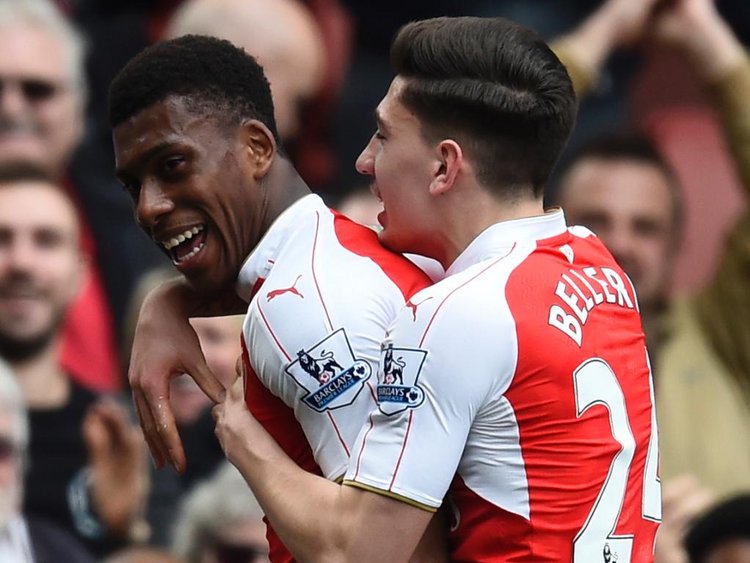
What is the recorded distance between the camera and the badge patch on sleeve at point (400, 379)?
3.09 m

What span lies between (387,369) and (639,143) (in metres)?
4.01

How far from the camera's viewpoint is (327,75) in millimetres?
7266

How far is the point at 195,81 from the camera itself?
3.38 metres

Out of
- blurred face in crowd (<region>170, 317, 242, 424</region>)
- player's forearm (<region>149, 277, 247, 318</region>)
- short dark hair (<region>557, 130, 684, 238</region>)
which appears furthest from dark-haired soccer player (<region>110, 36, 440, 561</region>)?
short dark hair (<region>557, 130, 684, 238</region>)

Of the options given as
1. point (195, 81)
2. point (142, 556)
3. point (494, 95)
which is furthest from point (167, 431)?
point (142, 556)

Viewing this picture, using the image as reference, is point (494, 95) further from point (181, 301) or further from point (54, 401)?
point (54, 401)

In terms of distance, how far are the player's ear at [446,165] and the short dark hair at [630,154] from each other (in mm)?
3572

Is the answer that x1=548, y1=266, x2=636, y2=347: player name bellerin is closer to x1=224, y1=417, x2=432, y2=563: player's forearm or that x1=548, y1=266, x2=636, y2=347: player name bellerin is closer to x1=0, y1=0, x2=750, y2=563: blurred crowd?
x1=224, y1=417, x2=432, y2=563: player's forearm

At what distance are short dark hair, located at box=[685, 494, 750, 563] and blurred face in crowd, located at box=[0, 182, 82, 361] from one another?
98.5 inches

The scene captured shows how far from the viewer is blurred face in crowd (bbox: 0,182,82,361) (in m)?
6.29

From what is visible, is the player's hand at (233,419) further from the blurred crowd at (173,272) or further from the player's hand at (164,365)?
the blurred crowd at (173,272)

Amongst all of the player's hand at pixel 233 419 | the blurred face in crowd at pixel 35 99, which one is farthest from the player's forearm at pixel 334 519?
the blurred face in crowd at pixel 35 99

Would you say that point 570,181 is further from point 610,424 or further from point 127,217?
point 610,424

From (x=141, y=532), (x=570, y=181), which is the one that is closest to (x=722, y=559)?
(x=570, y=181)
